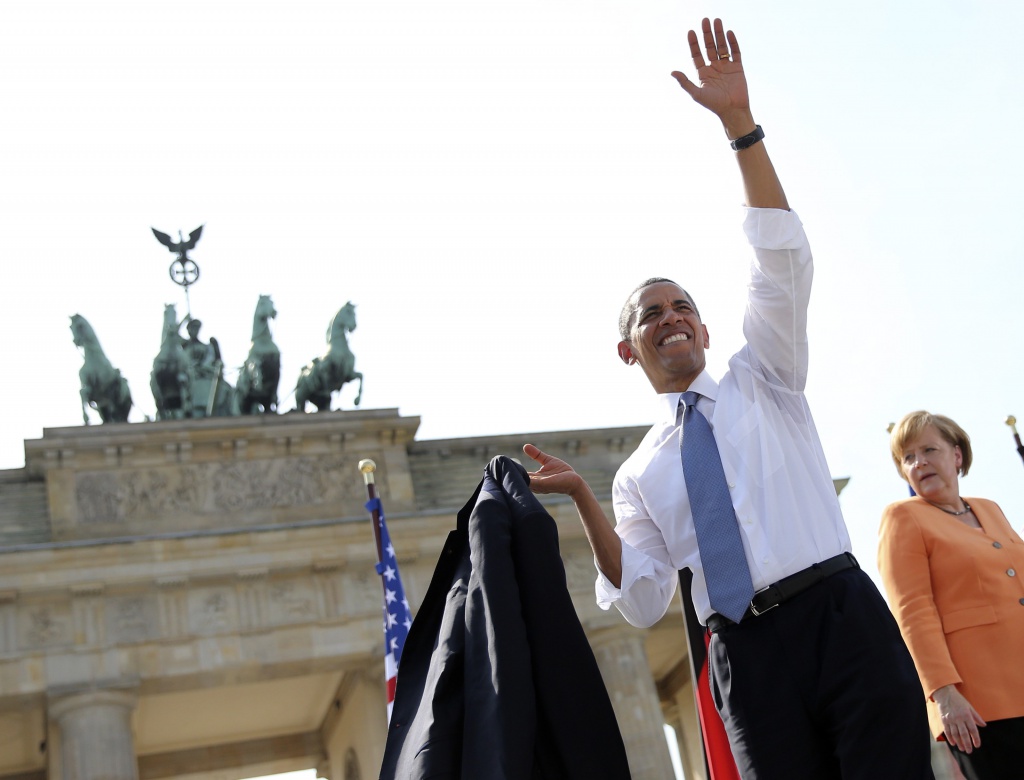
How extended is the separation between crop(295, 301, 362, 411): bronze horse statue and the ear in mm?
21635

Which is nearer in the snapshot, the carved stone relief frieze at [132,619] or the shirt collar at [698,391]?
the shirt collar at [698,391]

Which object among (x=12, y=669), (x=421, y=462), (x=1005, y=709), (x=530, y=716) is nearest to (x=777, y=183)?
(x=530, y=716)

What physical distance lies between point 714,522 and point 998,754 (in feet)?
5.59

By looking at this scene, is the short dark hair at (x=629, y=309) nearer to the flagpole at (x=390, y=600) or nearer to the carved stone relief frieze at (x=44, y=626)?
the flagpole at (x=390, y=600)

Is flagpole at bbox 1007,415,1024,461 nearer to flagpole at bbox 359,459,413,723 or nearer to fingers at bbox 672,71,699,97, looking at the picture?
flagpole at bbox 359,459,413,723

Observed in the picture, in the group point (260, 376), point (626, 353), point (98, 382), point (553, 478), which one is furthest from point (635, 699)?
point (553, 478)

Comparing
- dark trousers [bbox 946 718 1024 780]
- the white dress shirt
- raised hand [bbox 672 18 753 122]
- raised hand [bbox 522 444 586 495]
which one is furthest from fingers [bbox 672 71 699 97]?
dark trousers [bbox 946 718 1024 780]

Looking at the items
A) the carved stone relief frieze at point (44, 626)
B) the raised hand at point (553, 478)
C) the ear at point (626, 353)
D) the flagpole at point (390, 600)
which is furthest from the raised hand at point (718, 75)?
the carved stone relief frieze at point (44, 626)

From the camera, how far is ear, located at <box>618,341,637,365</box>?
12.6 feet

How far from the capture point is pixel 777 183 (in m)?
3.38

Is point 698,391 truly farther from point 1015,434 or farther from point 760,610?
point 1015,434

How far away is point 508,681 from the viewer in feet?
10.3

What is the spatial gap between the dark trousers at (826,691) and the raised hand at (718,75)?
1.25 metres

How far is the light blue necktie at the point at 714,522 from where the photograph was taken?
3.21 metres
